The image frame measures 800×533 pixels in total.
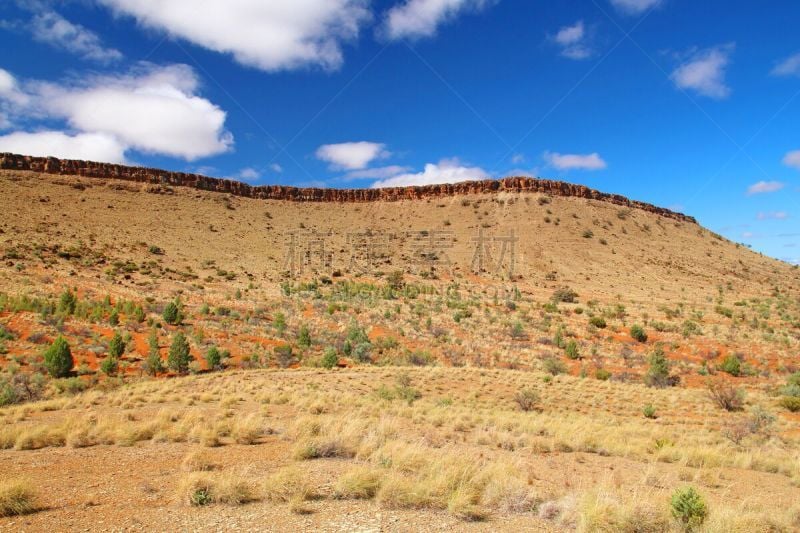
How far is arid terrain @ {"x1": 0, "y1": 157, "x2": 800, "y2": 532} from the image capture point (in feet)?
19.8

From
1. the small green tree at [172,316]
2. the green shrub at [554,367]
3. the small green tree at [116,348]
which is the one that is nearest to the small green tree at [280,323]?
the small green tree at [172,316]

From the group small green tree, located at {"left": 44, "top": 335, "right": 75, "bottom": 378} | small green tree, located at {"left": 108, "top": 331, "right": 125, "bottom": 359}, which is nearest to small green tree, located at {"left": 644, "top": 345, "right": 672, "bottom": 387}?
small green tree, located at {"left": 108, "top": 331, "right": 125, "bottom": 359}

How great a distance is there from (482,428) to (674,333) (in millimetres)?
25003

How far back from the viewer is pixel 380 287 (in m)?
46.0

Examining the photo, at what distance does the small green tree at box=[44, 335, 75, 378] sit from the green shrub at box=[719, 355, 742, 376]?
1159 inches

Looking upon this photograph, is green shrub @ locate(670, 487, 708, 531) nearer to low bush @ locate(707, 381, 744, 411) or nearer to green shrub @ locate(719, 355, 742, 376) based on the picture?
low bush @ locate(707, 381, 744, 411)

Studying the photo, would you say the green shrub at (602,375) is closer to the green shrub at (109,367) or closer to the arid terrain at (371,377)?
the arid terrain at (371,377)

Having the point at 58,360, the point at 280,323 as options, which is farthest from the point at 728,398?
the point at 58,360

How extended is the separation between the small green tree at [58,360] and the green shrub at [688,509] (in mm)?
20175

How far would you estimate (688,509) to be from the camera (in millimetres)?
5727

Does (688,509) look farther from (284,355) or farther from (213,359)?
(284,355)

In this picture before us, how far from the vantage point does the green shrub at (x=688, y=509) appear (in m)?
5.58

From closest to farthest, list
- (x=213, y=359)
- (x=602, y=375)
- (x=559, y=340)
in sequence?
(x=213, y=359)
(x=602, y=375)
(x=559, y=340)

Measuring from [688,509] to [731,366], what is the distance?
851 inches
